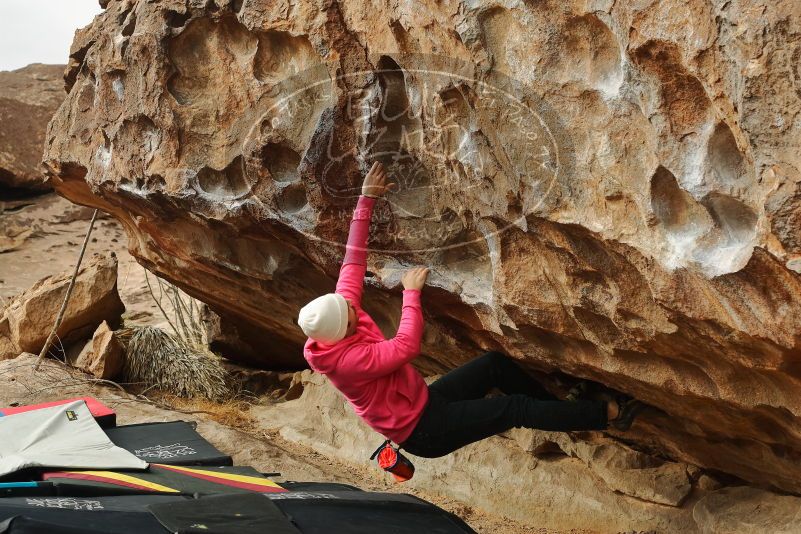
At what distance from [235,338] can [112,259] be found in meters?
1.00

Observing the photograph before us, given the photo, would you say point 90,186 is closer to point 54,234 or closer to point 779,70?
point 779,70

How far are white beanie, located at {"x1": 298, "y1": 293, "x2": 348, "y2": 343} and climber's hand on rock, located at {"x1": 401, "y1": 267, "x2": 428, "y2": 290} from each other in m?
0.28

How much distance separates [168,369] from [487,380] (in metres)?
2.92

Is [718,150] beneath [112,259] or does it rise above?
above

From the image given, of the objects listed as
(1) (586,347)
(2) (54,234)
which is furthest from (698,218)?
(2) (54,234)

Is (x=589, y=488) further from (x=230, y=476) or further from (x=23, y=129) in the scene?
(x=23, y=129)

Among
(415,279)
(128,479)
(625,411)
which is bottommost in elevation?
(128,479)

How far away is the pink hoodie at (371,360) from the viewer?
295 centimetres

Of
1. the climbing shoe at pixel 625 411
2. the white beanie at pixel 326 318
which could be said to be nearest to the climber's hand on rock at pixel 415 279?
the white beanie at pixel 326 318

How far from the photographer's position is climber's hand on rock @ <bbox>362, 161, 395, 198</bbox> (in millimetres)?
3152

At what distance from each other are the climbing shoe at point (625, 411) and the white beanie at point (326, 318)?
1028mm

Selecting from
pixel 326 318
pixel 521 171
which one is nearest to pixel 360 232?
pixel 326 318

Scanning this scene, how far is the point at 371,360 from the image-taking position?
9.66ft

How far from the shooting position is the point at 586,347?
3010mm
